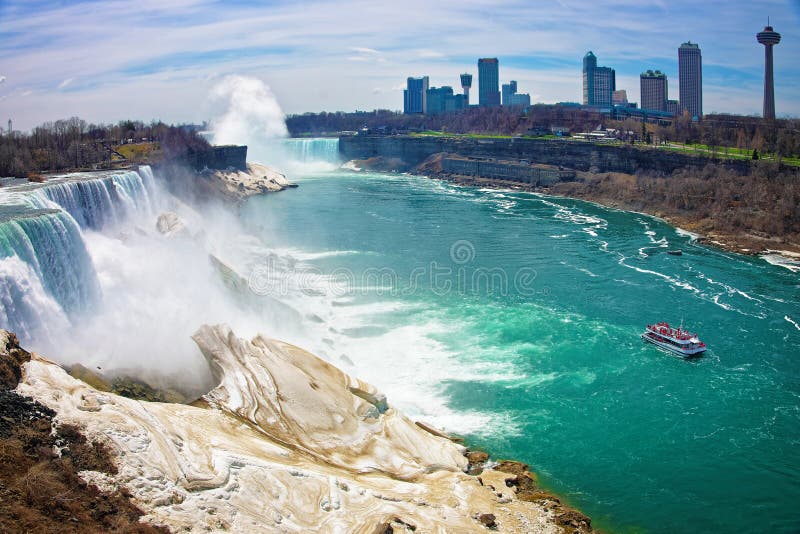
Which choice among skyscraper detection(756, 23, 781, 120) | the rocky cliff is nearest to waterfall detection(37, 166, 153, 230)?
the rocky cliff

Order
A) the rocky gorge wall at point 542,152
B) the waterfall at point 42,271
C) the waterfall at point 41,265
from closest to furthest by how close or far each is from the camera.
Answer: the waterfall at point 42,271 → the waterfall at point 41,265 → the rocky gorge wall at point 542,152

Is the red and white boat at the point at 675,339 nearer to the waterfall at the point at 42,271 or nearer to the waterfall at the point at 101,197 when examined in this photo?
the waterfall at the point at 42,271

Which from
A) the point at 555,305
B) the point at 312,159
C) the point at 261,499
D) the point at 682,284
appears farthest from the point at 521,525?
the point at 312,159

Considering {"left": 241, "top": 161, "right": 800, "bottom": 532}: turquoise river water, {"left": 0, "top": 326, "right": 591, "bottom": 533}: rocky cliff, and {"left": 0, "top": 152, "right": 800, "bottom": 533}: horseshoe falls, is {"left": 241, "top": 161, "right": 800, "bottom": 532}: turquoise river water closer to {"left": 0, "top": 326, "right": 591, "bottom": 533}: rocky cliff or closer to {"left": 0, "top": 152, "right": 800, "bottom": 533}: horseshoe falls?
{"left": 0, "top": 152, "right": 800, "bottom": 533}: horseshoe falls

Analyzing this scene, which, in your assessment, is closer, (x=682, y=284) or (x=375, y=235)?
(x=682, y=284)

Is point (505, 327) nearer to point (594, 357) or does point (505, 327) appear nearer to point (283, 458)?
point (594, 357)

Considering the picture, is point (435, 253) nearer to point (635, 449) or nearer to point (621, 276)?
point (621, 276)

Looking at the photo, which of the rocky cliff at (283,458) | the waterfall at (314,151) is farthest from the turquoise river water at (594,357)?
the waterfall at (314,151)
